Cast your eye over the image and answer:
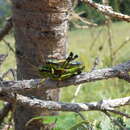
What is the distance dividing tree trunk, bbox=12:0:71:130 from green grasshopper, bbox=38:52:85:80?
328 mm

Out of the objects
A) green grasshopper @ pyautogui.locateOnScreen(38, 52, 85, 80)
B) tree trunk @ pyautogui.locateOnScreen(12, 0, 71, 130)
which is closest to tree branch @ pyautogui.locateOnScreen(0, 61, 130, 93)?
green grasshopper @ pyautogui.locateOnScreen(38, 52, 85, 80)

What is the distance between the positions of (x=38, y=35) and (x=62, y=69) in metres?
0.40

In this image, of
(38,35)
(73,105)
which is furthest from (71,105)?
(38,35)

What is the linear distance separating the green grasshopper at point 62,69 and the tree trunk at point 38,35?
1.08 feet

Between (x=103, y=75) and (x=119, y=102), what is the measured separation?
0.10m

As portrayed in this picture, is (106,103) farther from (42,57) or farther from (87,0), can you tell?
(42,57)

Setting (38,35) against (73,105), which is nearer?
(73,105)

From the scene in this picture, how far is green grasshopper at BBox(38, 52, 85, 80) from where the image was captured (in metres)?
0.99

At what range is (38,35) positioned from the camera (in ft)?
4.56

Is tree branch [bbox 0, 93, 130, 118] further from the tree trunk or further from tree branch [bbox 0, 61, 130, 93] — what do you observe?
the tree trunk

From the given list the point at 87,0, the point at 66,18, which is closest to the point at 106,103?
the point at 87,0

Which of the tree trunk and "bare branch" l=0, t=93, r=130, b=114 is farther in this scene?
the tree trunk

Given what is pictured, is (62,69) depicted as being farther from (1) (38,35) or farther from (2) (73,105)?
(1) (38,35)

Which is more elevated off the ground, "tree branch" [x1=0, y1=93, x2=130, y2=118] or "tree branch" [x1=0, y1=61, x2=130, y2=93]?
"tree branch" [x1=0, y1=61, x2=130, y2=93]
